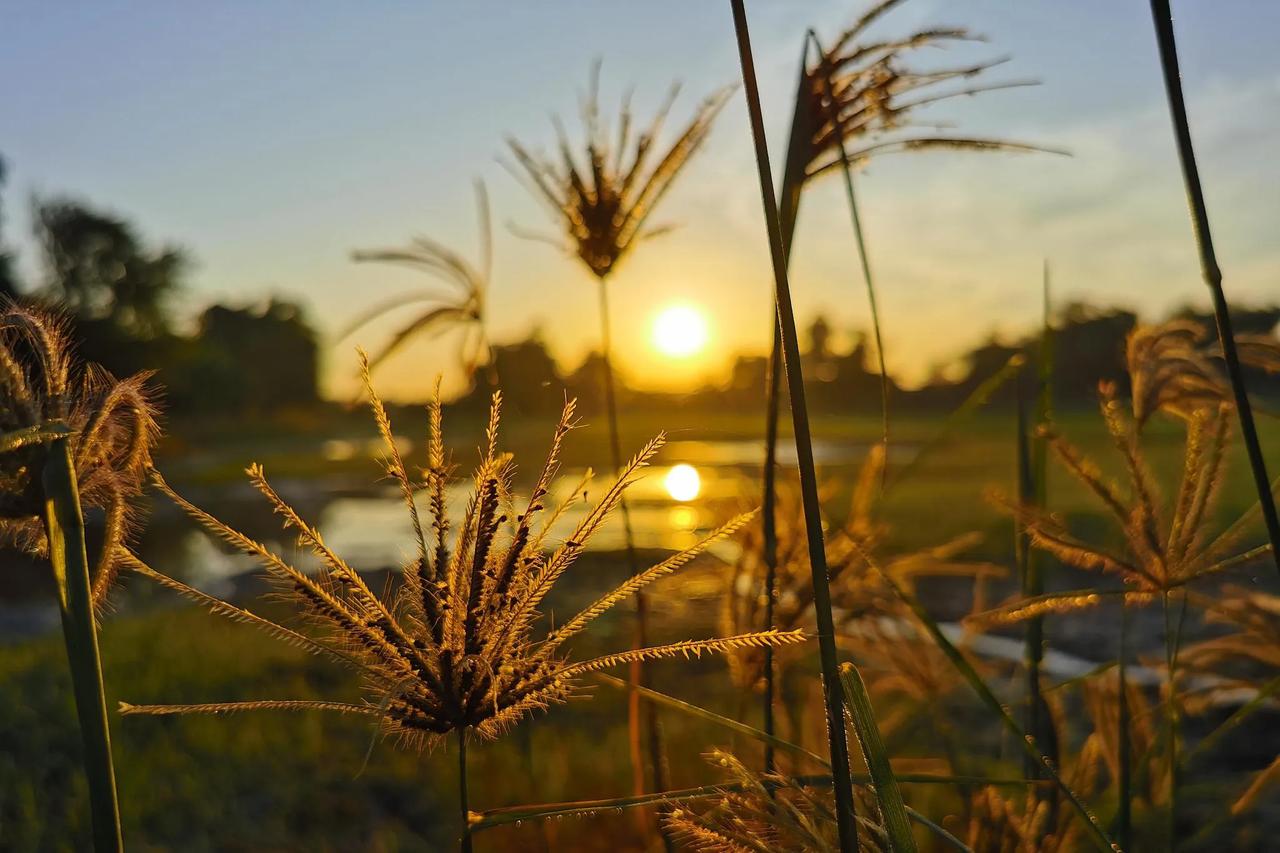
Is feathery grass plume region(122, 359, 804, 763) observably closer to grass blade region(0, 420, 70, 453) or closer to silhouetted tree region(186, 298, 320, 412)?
grass blade region(0, 420, 70, 453)

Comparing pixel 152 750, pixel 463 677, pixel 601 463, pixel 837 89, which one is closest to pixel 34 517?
pixel 463 677

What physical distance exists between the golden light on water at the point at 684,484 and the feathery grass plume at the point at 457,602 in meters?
22.2

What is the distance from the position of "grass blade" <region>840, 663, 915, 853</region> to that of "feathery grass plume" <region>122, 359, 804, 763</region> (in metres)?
0.09

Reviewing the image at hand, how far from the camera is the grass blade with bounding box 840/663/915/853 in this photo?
790mm

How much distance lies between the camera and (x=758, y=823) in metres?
0.99

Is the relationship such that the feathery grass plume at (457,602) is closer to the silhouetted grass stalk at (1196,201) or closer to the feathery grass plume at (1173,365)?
the silhouetted grass stalk at (1196,201)

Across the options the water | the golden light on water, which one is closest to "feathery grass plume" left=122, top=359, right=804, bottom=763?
the water

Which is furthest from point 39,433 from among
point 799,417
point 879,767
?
point 879,767

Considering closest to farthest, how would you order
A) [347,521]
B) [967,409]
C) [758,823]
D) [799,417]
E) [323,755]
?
[799,417] → [758,823] → [967,409] → [323,755] → [347,521]

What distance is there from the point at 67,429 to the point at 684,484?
29.7 metres

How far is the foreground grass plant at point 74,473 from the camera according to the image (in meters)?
0.80

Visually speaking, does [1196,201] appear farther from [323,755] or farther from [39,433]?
[323,755]

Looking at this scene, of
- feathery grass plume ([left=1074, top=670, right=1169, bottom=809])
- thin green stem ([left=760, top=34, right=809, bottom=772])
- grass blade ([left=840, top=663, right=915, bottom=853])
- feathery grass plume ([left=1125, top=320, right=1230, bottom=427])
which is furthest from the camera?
feathery grass plume ([left=1074, top=670, right=1169, bottom=809])

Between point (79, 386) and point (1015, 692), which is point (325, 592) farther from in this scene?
point (1015, 692)
